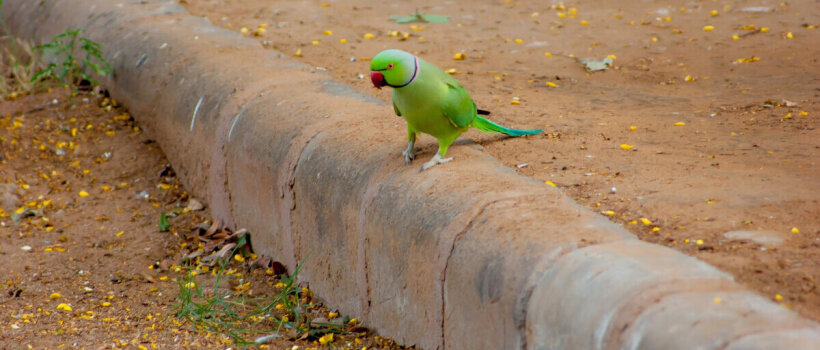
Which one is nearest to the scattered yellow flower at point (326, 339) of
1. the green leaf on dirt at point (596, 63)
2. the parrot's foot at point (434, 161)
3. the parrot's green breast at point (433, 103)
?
the parrot's foot at point (434, 161)

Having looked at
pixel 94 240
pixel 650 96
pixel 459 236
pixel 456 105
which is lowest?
pixel 94 240

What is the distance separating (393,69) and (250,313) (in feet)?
3.99

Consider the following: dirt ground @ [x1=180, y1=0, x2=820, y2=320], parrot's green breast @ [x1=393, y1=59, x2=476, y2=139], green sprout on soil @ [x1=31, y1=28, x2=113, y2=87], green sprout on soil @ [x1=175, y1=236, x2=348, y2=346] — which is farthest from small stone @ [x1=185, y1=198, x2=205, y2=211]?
parrot's green breast @ [x1=393, y1=59, x2=476, y2=139]

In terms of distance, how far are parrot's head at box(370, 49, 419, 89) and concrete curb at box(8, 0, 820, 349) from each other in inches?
14.0

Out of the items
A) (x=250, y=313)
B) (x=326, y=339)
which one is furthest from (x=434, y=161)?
(x=250, y=313)

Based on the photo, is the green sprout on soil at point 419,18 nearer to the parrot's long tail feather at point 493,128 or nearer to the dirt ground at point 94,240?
the dirt ground at point 94,240

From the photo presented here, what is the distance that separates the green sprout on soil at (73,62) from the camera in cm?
506

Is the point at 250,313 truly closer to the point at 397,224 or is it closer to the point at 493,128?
the point at 397,224

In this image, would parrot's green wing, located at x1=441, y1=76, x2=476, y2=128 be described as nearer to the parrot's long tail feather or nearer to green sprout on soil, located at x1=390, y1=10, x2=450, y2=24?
the parrot's long tail feather

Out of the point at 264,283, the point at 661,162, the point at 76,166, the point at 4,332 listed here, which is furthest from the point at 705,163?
the point at 76,166

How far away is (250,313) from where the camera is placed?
3.20 m

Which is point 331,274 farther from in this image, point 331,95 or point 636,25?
point 636,25

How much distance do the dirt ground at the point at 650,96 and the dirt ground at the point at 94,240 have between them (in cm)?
104

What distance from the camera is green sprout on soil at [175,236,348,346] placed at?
304 cm
